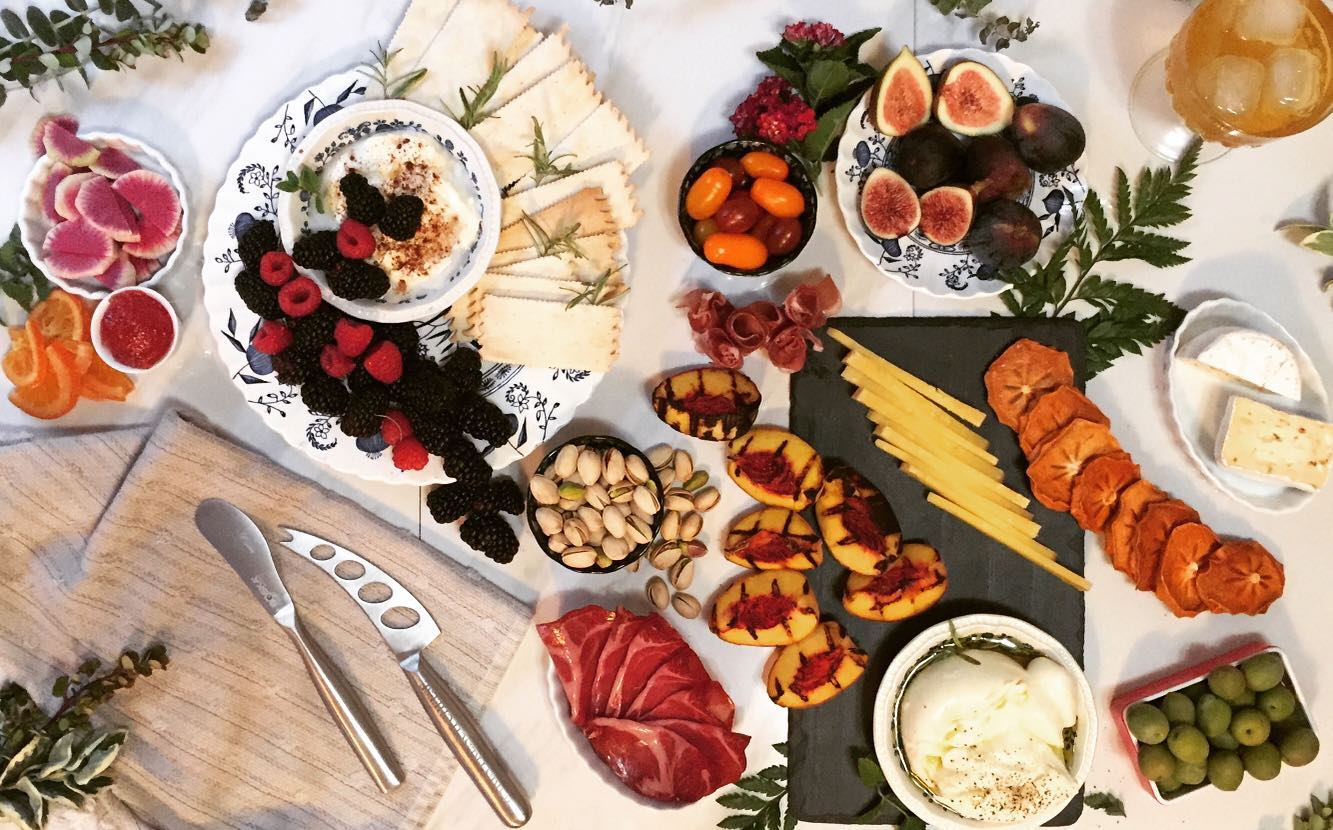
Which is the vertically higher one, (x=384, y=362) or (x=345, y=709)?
(x=384, y=362)

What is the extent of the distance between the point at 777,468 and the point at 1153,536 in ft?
2.01

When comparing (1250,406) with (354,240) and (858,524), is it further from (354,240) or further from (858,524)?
(354,240)

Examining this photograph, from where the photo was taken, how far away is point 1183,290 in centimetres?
157

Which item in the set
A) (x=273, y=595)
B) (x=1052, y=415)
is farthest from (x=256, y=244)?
(x=1052, y=415)

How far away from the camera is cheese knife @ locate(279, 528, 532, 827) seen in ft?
4.87

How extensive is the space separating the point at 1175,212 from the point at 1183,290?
135 mm

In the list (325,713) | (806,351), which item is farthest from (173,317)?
(806,351)

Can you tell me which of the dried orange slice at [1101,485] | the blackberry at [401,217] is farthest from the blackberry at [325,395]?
the dried orange slice at [1101,485]

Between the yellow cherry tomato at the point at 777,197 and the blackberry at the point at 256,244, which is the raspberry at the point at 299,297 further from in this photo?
the yellow cherry tomato at the point at 777,197

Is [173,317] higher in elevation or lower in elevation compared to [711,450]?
lower

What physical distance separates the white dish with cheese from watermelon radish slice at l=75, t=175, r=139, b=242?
1.68 m

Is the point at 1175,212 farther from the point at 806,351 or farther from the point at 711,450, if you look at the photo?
the point at 711,450

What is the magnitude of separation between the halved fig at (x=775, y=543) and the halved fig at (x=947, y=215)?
505mm

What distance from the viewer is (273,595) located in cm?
147
